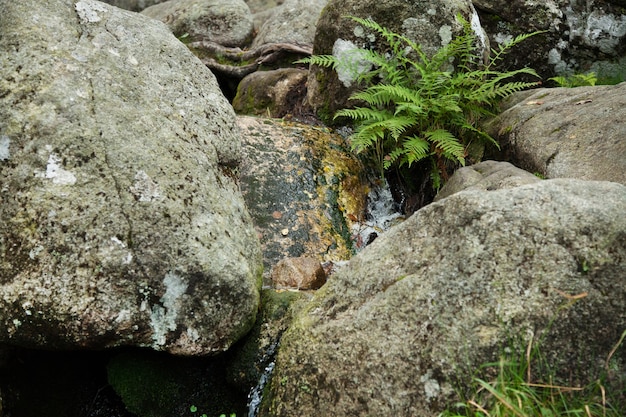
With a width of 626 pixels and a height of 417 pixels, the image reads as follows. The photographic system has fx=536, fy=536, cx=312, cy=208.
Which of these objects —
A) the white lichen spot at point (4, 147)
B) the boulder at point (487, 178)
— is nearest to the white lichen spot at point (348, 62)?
the boulder at point (487, 178)

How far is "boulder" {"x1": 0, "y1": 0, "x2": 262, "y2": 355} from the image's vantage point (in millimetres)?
2945

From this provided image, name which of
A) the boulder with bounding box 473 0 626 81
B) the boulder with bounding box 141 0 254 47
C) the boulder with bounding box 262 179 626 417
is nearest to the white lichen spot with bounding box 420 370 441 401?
the boulder with bounding box 262 179 626 417

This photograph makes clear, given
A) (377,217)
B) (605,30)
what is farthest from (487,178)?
(605,30)

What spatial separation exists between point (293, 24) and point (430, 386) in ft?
29.7

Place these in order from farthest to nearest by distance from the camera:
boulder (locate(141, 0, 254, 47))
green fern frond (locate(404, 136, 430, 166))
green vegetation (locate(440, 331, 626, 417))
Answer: boulder (locate(141, 0, 254, 47)), green fern frond (locate(404, 136, 430, 166)), green vegetation (locate(440, 331, 626, 417))

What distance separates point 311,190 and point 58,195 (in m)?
2.96

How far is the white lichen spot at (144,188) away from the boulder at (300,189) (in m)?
1.44

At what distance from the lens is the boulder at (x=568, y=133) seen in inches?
175

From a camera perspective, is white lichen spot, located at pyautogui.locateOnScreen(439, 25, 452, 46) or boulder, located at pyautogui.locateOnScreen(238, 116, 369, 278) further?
white lichen spot, located at pyautogui.locateOnScreen(439, 25, 452, 46)

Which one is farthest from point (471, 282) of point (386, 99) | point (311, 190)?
point (386, 99)

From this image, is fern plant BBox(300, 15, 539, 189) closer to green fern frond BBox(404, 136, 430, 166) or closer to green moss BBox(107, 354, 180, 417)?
green fern frond BBox(404, 136, 430, 166)

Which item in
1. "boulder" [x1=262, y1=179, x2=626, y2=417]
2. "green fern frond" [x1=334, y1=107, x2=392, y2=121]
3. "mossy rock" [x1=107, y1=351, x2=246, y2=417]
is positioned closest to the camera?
"boulder" [x1=262, y1=179, x2=626, y2=417]

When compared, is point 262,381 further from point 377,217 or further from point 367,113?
point 367,113

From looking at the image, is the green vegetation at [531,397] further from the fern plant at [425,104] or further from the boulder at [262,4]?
the boulder at [262,4]
